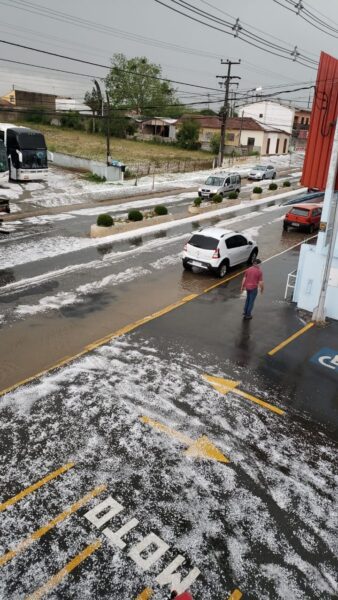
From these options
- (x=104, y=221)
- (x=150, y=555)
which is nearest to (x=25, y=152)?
(x=104, y=221)

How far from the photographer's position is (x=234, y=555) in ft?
18.4

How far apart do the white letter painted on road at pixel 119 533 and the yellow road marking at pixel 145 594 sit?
66 centimetres

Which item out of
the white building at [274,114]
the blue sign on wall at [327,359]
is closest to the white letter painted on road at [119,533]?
the blue sign on wall at [327,359]

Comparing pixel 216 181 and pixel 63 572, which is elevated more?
pixel 216 181

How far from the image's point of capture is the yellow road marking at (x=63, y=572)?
500cm

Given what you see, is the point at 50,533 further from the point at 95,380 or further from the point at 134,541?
the point at 95,380

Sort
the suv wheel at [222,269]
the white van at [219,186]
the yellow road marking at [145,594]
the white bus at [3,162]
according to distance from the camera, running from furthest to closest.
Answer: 1. the white van at [219,186]
2. the white bus at [3,162]
3. the suv wheel at [222,269]
4. the yellow road marking at [145,594]

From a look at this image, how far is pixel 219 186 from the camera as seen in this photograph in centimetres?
3381

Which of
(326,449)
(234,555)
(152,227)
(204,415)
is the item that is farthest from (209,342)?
(152,227)

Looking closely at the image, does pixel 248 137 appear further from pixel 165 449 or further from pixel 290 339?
pixel 165 449

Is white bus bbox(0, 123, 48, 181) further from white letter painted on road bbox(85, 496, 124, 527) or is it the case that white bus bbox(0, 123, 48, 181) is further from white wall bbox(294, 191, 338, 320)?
white letter painted on road bbox(85, 496, 124, 527)

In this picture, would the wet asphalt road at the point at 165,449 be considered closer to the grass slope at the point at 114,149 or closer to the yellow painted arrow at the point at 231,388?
the yellow painted arrow at the point at 231,388

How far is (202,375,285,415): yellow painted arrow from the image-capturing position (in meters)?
8.87

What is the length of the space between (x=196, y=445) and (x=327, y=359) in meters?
5.02
